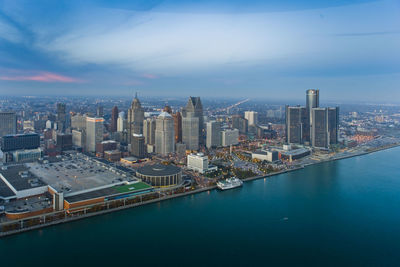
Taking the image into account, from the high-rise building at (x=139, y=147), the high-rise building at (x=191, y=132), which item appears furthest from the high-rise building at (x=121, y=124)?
the high-rise building at (x=139, y=147)

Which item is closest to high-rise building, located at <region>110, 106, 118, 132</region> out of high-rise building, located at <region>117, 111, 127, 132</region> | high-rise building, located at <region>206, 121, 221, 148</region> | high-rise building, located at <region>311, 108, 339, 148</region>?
high-rise building, located at <region>117, 111, 127, 132</region>

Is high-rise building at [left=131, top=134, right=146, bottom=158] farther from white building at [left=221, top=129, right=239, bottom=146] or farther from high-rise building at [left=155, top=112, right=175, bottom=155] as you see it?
white building at [left=221, top=129, right=239, bottom=146]

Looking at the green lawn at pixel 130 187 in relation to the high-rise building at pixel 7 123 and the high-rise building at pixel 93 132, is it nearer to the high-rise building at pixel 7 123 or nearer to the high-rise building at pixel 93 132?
the high-rise building at pixel 93 132

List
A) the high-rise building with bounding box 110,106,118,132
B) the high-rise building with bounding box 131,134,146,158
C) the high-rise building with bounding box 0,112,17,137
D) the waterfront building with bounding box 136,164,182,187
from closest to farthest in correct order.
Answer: the waterfront building with bounding box 136,164,182,187 < the high-rise building with bounding box 131,134,146,158 < the high-rise building with bounding box 0,112,17,137 < the high-rise building with bounding box 110,106,118,132

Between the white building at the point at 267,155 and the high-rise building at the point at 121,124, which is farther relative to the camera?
the high-rise building at the point at 121,124

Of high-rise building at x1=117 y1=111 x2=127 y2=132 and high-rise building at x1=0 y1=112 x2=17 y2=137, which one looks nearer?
high-rise building at x1=0 y1=112 x2=17 y2=137
